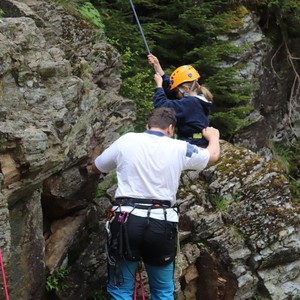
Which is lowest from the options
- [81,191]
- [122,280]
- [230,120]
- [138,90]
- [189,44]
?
[122,280]

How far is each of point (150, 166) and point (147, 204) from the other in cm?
38

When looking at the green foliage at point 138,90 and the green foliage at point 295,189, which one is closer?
the green foliage at point 138,90

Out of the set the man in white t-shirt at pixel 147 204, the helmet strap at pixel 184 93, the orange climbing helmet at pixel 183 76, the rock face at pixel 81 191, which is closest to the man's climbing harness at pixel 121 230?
the man in white t-shirt at pixel 147 204

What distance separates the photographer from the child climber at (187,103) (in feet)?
17.9

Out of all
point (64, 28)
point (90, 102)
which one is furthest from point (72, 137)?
point (64, 28)

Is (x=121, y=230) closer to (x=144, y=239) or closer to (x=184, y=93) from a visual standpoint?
(x=144, y=239)

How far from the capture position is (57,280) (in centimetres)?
579

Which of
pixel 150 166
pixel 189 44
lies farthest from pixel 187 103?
pixel 189 44

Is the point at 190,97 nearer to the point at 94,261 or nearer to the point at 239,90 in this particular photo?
the point at 94,261

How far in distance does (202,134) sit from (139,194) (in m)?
1.47

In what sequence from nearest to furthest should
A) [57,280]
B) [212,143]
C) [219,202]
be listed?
[212,143], [57,280], [219,202]

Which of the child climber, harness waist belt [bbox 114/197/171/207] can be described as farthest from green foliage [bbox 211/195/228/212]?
harness waist belt [bbox 114/197/171/207]

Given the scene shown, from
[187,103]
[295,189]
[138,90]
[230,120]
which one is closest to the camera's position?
[187,103]

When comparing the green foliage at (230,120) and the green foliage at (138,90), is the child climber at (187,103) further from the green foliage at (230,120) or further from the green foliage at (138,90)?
the green foliage at (230,120)
